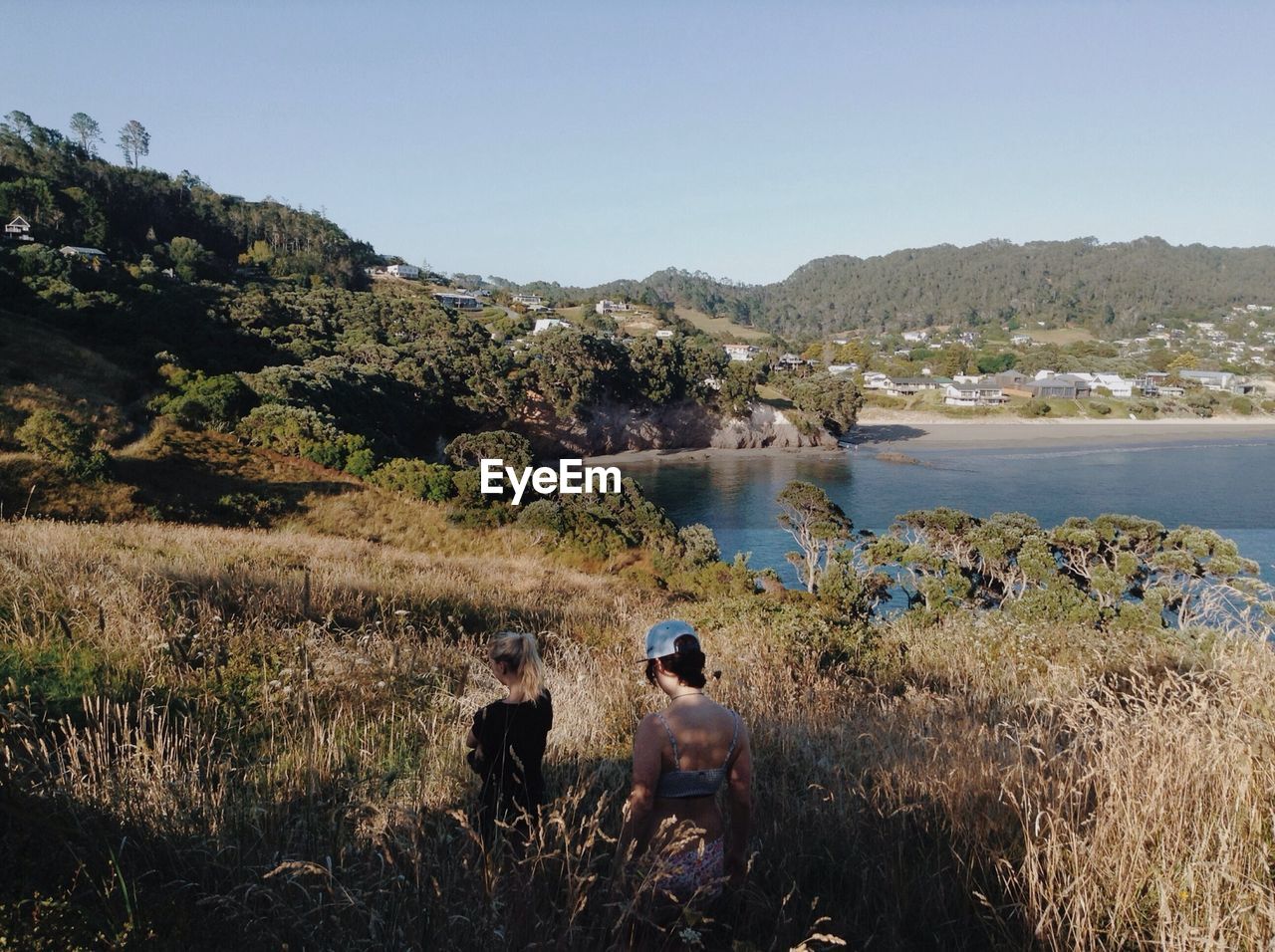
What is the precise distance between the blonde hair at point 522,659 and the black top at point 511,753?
52 mm

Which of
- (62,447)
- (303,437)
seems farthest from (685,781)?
(303,437)

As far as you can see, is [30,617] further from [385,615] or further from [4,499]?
[4,499]

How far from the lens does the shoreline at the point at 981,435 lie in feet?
213

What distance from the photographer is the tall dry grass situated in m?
2.40

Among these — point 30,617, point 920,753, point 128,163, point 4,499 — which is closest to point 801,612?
point 920,753

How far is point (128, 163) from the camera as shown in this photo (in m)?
91.9

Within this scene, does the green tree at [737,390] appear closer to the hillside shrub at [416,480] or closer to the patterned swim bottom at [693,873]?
the hillside shrub at [416,480]

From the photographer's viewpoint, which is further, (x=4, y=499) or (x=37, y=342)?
(x=37, y=342)

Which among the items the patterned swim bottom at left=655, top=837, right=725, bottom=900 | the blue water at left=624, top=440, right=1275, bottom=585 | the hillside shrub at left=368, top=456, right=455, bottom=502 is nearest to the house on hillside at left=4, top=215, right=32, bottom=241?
the blue water at left=624, top=440, right=1275, bottom=585

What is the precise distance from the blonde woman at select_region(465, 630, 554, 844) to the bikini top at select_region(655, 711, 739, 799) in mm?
570

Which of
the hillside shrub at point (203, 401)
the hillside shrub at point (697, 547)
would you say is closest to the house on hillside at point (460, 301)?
the hillside shrub at point (203, 401)

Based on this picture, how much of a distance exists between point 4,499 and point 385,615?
16874 millimetres

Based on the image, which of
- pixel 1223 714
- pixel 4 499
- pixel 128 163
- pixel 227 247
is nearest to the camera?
pixel 1223 714

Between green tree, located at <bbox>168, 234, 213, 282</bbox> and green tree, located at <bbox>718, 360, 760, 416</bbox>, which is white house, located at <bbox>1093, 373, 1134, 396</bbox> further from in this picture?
green tree, located at <bbox>168, 234, 213, 282</bbox>
